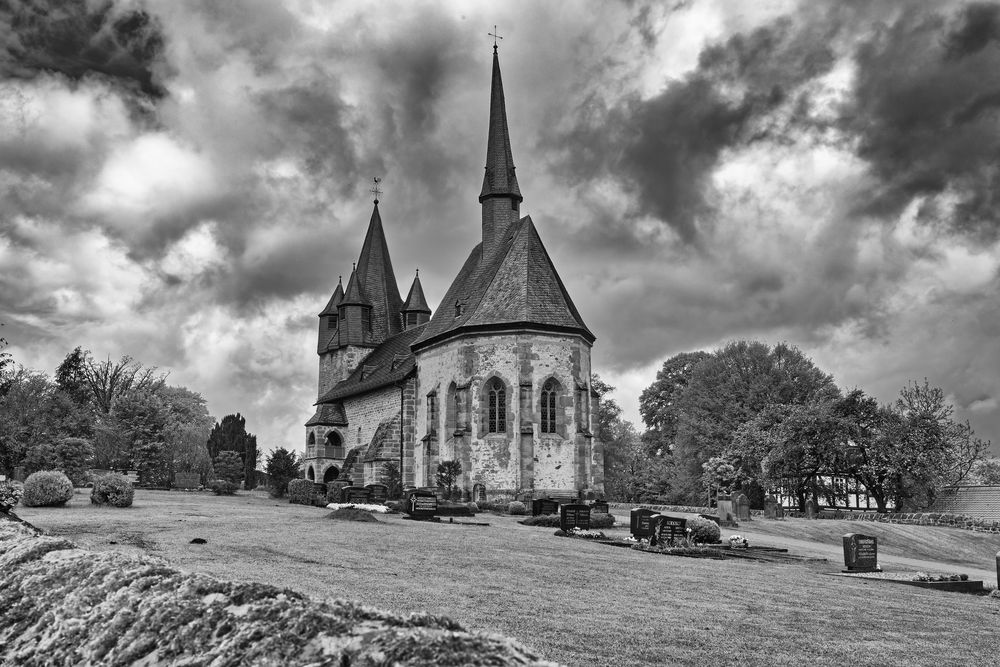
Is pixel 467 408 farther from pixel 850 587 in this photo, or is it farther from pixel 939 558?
pixel 850 587

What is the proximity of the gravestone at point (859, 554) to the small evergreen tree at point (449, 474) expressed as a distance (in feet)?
69.5

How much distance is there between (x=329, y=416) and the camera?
2219 inches

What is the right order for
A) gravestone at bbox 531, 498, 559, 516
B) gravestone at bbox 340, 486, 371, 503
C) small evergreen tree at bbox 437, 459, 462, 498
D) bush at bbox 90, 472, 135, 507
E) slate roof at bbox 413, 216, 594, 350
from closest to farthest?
bush at bbox 90, 472, 135, 507 → gravestone at bbox 531, 498, 559, 516 → gravestone at bbox 340, 486, 371, 503 → small evergreen tree at bbox 437, 459, 462, 498 → slate roof at bbox 413, 216, 594, 350

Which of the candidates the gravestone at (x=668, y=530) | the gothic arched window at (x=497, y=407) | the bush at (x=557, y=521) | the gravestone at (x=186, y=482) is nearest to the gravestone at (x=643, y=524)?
the gravestone at (x=668, y=530)

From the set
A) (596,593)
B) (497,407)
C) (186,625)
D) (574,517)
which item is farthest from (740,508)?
(186,625)

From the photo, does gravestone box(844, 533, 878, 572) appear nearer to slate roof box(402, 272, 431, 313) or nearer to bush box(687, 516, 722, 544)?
bush box(687, 516, 722, 544)

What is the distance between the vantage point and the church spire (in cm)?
4700

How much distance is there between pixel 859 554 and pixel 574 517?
8415mm

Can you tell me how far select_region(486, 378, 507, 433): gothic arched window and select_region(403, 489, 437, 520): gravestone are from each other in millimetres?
10890

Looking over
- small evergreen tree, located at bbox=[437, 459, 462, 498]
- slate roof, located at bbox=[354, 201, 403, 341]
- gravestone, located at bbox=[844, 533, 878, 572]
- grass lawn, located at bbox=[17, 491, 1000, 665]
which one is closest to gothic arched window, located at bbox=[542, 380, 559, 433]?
small evergreen tree, located at bbox=[437, 459, 462, 498]

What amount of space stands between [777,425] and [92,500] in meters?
36.6

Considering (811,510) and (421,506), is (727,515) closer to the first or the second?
(811,510)

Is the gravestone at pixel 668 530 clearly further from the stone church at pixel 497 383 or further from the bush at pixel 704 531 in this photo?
the stone church at pixel 497 383

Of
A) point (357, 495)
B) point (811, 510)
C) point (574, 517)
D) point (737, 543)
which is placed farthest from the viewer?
point (811, 510)
